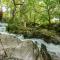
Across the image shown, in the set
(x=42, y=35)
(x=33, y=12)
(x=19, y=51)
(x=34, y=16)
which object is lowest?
(x=42, y=35)

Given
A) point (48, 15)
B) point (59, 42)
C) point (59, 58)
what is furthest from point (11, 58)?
point (48, 15)

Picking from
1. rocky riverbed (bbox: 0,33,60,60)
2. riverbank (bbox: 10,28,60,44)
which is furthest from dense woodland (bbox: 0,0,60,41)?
rocky riverbed (bbox: 0,33,60,60)

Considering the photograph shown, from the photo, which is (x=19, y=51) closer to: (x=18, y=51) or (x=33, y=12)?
(x=18, y=51)

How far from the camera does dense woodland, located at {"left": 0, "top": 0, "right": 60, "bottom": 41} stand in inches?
457

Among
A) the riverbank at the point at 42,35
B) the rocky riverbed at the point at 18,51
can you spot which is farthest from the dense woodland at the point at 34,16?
the rocky riverbed at the point at 18,51

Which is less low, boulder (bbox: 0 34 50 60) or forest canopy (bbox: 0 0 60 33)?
forest canopy (bbox: 0 0 60 33)

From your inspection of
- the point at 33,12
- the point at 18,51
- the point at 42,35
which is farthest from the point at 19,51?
the point at 33,12

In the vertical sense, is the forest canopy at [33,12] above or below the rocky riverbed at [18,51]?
above

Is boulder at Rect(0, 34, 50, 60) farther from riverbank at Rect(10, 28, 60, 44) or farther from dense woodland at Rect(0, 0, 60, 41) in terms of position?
dense woodland at Rect(0, 0, 60, 41)

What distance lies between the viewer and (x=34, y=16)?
13305 mm

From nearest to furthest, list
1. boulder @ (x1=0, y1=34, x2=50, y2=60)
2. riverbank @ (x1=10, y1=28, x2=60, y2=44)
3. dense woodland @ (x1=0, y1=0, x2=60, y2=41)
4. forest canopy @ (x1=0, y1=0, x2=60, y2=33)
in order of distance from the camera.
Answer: boulder @ (x1=0, y1=34, x2=50, y2=60) < riverbank @ (x1=10, y1=28, x2=60, y2=44) < dense woodland @ (x1=0, y1=0, x2=60, y2=41) < forest canopy @ (x1=0, y1=0, x2=60, y2=33)

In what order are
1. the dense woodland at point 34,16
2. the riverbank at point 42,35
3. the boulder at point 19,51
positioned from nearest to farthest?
the boulder at point 19,51 < the riverbank at point 42,35 < the dense woodland at point 34,16

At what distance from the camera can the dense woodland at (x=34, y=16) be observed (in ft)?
38.1

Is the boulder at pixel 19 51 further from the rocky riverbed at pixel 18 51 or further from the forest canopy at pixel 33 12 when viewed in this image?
the forest canopy at pixel 33 12
